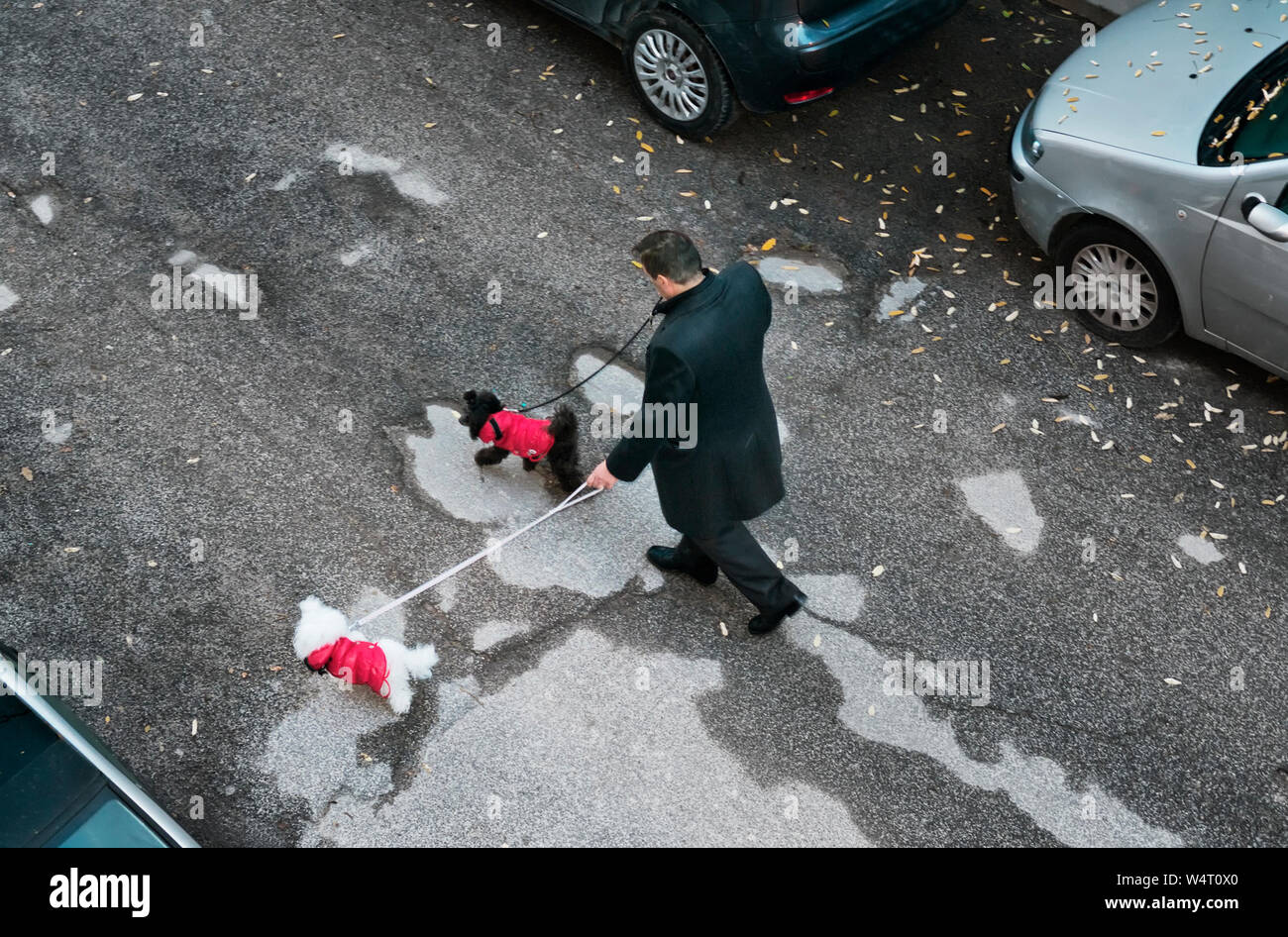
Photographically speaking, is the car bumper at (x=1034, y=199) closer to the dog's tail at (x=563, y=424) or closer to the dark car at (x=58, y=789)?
the dog's tail at (x=563, y=424)

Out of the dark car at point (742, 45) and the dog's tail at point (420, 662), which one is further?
the dark car at point (742, 45)

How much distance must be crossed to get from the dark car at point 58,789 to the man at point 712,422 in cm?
196

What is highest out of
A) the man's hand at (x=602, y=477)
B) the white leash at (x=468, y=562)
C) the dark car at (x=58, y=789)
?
the man's hand at (x=602, y=477)

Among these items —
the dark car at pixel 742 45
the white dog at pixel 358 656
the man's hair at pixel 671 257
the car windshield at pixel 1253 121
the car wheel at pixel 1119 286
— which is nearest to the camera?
the man's hair at pixel 671 257

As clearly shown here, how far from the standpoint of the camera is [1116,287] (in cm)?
592

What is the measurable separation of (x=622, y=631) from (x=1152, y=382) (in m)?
3.22

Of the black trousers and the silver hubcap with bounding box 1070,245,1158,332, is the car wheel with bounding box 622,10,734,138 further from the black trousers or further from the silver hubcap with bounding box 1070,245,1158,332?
the black trousers

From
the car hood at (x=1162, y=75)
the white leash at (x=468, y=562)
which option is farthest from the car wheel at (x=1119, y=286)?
the white leash at (x=468, y=562)

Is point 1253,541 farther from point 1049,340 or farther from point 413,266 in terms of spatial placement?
point 413,266

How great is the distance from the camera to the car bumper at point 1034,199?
584cm

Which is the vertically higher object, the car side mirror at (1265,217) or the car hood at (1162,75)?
the car hood at (1162,75)

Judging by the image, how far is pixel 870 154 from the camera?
6887 millimetres

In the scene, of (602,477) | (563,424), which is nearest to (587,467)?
(563,424)
